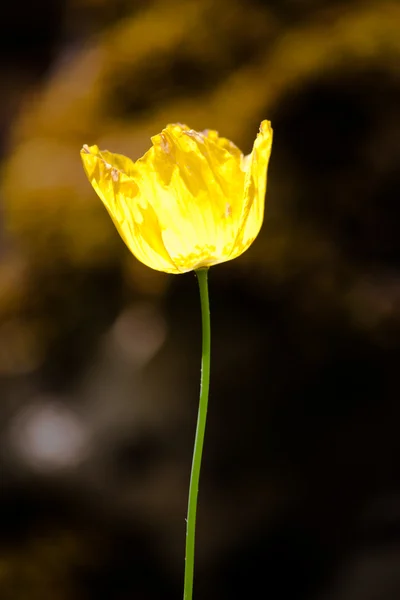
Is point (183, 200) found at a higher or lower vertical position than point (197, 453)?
higher

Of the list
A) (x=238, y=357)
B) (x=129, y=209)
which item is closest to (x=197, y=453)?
(x=129, y=209)

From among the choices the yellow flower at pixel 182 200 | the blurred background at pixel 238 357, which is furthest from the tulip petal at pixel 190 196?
the blurred background at pixel 238 357

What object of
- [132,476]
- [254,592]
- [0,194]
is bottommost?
[254,592]

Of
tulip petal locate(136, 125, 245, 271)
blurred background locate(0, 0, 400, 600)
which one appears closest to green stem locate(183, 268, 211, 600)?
tulip petal locate(136, 125, 245, 271)

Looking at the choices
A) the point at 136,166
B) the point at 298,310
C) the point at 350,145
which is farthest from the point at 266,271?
the point at 136,166

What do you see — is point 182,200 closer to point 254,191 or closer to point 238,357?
point 254,191

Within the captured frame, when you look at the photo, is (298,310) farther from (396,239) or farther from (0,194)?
(0,194)

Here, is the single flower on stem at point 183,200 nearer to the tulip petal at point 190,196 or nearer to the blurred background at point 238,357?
the tulip petal at point 190,196
